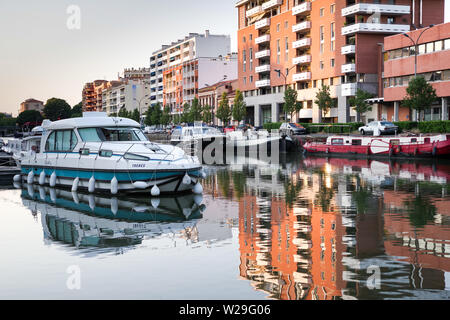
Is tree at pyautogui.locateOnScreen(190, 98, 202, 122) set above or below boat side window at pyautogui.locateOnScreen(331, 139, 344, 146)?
above

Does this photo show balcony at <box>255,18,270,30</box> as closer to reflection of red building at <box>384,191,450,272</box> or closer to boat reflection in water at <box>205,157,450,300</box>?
boat reflection in water at <box>205,157,450,300</box>

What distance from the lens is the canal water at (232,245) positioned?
9386 mm

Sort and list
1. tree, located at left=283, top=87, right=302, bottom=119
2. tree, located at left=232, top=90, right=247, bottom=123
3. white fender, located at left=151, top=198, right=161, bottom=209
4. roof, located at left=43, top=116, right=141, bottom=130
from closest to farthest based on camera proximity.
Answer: white fender, located at left=151, top=198, right=161, bottom=209, roof, located at left=43, top=116, right=141, bottom=130, tree, located at left=283, top=87, right=302, bottom=119, tree, located at left=232, top=90, right=247, bottom=123

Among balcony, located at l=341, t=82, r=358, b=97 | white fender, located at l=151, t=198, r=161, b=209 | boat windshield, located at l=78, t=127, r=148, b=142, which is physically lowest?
white fender, located at l=151, t=198, r=161, b=209

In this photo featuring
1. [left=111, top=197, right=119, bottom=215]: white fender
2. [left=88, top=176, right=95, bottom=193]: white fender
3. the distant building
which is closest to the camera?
[left=111, top=197, right=119, bottom=215]: white fender

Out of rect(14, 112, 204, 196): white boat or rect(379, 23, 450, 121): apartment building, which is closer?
rect(14, 112, 204, 196): white boat

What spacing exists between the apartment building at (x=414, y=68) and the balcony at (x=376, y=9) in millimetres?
4724

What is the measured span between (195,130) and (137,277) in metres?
46.2

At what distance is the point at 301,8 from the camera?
260 feet

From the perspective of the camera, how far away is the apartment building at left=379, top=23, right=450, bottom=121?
187 ft

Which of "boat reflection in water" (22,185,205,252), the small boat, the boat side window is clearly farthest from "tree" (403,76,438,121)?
"boat reflection in water" (22,185,205,252)

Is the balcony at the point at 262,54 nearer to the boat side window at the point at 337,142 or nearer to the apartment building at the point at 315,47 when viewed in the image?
the apartment building at the point at 315,47
